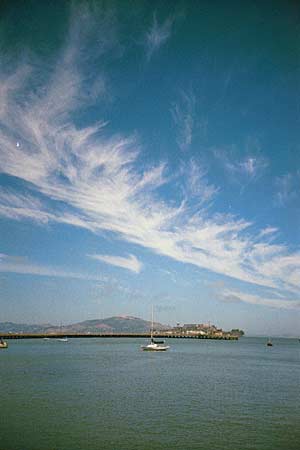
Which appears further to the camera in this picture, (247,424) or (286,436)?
(247,424)

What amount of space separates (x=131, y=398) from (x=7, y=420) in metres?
8.93

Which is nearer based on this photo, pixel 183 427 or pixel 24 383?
pixel 183 427

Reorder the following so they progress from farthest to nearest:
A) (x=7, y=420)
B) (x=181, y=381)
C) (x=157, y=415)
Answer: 1. (x=181, y=381)
2. (x=157, y=415)
3. (x=7, y=420)

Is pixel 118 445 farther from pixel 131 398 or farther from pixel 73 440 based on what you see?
pixel 131 398

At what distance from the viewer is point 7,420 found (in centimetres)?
1928

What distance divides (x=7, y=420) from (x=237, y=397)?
15795 millimetres

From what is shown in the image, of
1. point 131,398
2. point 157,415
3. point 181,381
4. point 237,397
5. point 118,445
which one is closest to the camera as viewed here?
point 118,445

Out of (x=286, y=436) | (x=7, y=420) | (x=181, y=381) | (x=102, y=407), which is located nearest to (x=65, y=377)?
(x=181, y=381)

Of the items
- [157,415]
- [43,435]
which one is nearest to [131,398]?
[157,415]

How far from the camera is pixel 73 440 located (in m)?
16.6

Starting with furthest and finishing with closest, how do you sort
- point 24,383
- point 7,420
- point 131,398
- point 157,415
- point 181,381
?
1. point 181,381
2. point 24,383
3. point 131,398
4. point 157,415
5. point 7,420

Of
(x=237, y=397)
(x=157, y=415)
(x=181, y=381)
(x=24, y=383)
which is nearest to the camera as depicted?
(x=157, y=415)

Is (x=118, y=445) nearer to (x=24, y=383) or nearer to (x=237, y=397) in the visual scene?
(x=237, y=397)

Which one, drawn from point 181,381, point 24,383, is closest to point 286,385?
point 181,381
